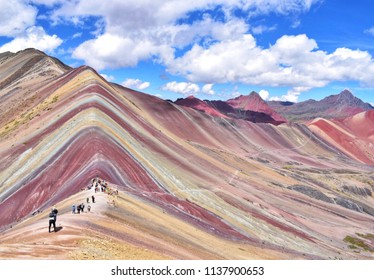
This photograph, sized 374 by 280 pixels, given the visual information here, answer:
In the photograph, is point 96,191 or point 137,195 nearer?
point 96,191

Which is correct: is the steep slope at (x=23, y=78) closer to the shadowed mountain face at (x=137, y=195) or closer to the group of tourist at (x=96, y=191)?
the shadowed mountain face at (x=137, y=195)

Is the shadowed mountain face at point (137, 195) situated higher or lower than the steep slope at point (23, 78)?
lower

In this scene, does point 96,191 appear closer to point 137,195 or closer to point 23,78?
point 137,195

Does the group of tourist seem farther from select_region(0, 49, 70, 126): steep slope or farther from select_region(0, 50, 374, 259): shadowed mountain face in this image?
select_region(0, 49, 70, 126): steep slope

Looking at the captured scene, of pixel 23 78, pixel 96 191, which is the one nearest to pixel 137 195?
pixel 96 191

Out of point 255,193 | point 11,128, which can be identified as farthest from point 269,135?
point 11,128

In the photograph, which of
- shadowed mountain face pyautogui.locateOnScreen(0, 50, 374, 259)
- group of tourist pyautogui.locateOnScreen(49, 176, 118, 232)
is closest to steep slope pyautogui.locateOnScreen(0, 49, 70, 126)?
shadowed mountain face pyautogui.locateOnScreen(0, 50, 374, 259)

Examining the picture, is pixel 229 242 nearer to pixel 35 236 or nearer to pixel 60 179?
pixel 60 179

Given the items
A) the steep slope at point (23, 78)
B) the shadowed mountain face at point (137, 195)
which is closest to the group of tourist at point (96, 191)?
the shadowed mountain face at point (137, 195)

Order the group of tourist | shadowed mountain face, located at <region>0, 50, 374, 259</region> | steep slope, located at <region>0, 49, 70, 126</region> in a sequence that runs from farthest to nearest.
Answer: steep slope, located at <region>0, 49, 70, 126</region> < shadowed mountain face, located at <region>0, 50, 374, 259</region> < the group of tourist

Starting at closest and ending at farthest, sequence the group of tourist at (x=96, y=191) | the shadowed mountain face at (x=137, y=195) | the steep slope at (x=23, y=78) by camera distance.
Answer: the group of tourist at (x=96, y=191)
the shadowed mountain face at (x=137, y=195)
the steep slope at (x=23, y=78)
